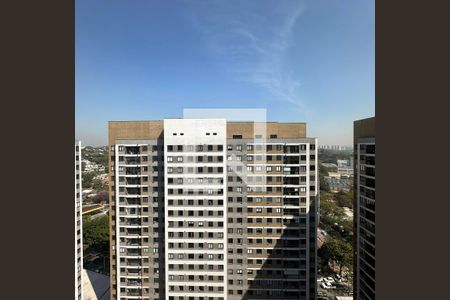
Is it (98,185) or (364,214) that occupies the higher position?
(98,185)

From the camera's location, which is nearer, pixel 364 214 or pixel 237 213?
pixel 364 214

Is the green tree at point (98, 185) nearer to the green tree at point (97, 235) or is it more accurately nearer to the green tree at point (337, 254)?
the green tree at point (97, 235)

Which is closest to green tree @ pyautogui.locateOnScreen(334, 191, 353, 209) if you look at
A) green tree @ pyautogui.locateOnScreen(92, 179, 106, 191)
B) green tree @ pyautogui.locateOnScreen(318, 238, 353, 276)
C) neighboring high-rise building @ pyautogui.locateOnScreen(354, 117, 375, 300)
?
neighboring high-rise building @ pyautogui.locateOnScreen(354, 117, 375, 300)

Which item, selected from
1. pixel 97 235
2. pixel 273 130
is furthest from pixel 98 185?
pixel 273 130

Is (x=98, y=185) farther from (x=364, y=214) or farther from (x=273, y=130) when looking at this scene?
(x=364, y=214)

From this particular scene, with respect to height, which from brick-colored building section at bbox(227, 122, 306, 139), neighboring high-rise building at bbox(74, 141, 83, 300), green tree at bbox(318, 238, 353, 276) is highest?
brick-colored building section at bbox(227, 122, 306, 139)

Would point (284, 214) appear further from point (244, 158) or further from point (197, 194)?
point (197, 194)

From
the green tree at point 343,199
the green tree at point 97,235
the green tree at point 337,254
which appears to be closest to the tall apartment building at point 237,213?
the green tree at point 343,199

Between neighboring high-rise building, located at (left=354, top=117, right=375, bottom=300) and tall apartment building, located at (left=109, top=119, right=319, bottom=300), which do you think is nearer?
neighboring high-rise building, located at (left=354, top=117, right=375, bottom=300)

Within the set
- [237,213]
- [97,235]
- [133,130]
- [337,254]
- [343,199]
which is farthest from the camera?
[97,235]

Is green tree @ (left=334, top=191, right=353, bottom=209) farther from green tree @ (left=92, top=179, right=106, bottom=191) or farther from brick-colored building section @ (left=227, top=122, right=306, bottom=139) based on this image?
green tree @ (left=92, top=179, right=106, bottom=191)

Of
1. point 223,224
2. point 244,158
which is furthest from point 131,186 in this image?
point 244,158
